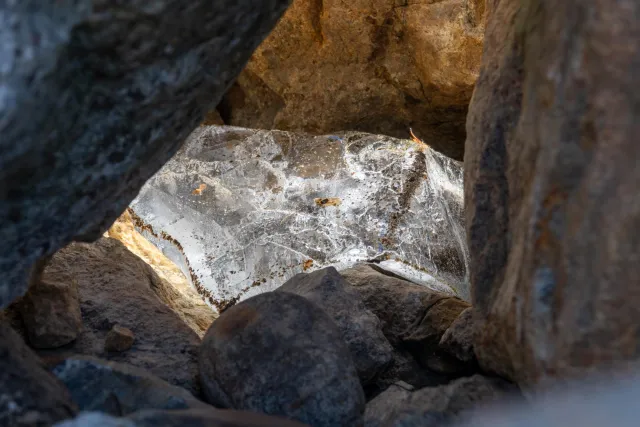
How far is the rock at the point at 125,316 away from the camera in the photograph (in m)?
1.60

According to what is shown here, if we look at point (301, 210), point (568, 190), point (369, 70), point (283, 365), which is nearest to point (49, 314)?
point (283, 365)

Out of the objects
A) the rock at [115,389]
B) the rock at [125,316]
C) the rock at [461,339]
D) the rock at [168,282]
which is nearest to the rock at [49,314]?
the rock at [125,316]

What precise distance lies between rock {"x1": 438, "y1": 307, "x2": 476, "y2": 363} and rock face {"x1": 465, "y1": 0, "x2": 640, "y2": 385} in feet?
0.84

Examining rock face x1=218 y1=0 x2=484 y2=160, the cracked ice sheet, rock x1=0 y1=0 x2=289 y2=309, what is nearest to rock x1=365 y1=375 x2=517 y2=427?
rock x1=0 y1=0 x2=289 y2=309

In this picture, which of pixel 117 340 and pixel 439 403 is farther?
pixel 117 340

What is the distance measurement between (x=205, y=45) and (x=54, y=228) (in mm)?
425

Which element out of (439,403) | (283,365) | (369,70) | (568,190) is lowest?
(283,365)

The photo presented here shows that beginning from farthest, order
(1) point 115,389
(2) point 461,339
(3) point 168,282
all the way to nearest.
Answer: (3) point 168,282
(2) point 461,339
(1) point 115,389

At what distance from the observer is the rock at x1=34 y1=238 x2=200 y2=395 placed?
1597 millimetres

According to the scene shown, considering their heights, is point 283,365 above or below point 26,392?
above

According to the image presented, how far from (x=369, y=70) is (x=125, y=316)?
2093 millimetres

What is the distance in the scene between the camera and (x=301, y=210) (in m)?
2.81

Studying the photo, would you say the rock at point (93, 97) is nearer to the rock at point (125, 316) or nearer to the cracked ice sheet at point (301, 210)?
the rock at point (125, 316)

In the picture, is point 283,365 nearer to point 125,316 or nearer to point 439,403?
point 439,403
